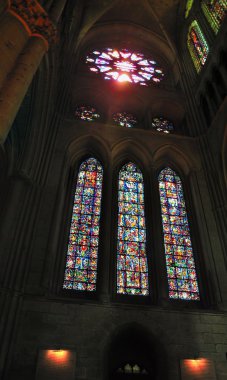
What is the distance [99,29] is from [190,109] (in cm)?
767

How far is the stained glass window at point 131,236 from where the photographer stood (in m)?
8.08

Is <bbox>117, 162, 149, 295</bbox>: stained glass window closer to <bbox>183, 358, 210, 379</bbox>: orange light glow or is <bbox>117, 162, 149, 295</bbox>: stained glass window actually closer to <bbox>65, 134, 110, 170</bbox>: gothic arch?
<bbox>65, 134, 110, 170</bbox>: gothic arch

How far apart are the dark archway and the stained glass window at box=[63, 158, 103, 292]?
1425mm

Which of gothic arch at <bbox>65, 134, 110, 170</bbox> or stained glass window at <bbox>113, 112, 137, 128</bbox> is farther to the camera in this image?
stained glass window at <bbox>113, 112, 137, 128</bbox>

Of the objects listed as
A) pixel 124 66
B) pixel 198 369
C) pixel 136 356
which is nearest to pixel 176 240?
pixel 136 356

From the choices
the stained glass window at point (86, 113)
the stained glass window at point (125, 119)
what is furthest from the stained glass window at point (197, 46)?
the stained glass window at point (86, 113)

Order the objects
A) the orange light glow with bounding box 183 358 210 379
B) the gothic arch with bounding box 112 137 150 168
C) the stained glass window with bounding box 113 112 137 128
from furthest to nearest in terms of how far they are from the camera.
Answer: the stained glass window with bounding box 113 112 137 128, the gothic arch with bounding box 112 137 150 168, the orange light glow with bounding box 183 358 210 379

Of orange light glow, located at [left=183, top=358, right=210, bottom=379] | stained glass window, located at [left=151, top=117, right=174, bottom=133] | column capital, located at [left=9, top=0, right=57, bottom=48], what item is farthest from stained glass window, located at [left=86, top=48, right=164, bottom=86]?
orange light glow, located at [left=183, top=358, right=210, bottom=379]

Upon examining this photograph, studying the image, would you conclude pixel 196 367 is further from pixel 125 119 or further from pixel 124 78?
pixel 124 78

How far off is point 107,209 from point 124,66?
9727 mm

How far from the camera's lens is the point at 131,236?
895 cm

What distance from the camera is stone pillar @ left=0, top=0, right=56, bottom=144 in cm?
491

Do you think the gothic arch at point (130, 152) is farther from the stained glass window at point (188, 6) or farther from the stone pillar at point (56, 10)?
the stained glass window at point (188, 6)

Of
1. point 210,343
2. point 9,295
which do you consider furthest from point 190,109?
point 9,295
